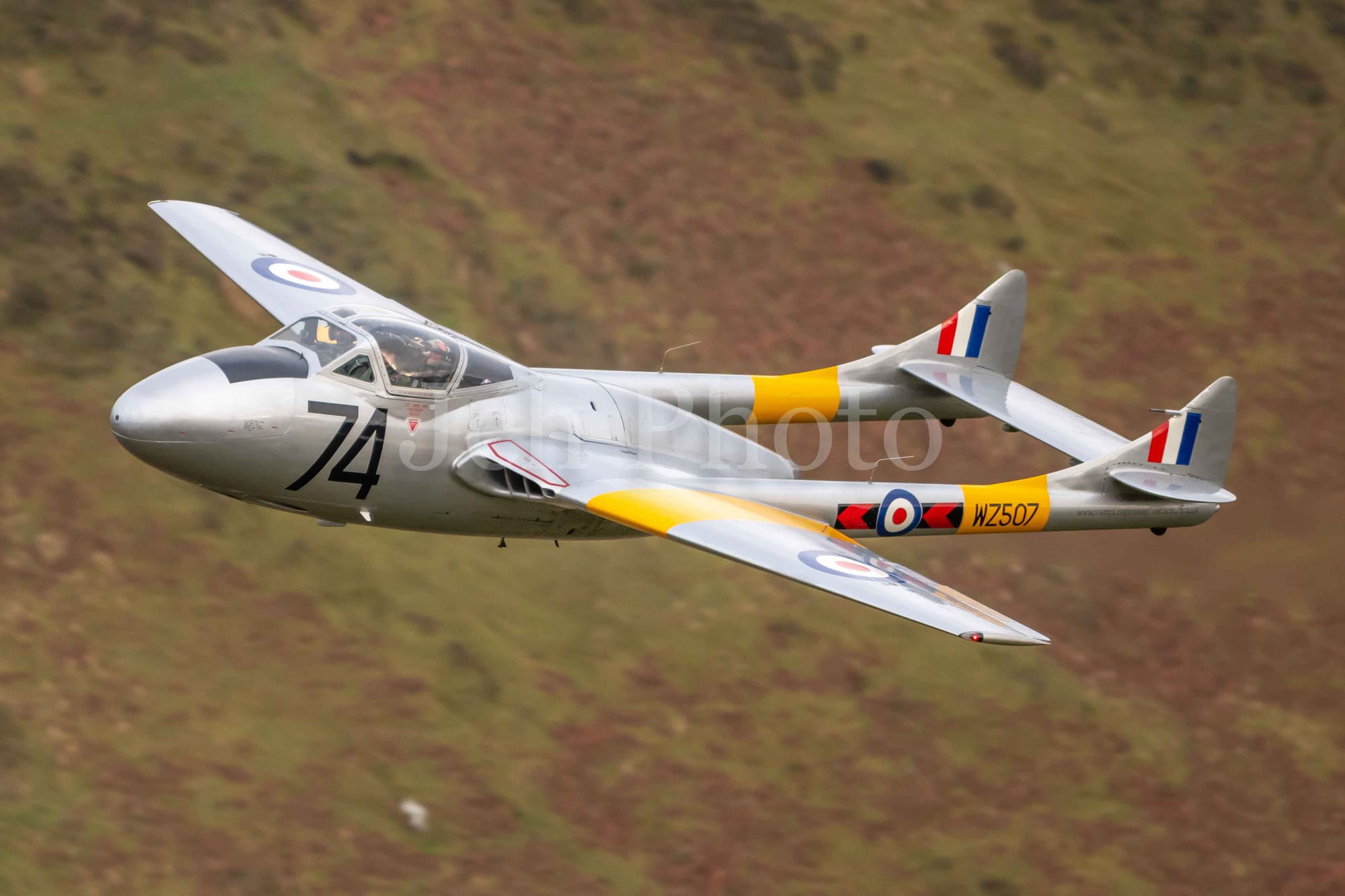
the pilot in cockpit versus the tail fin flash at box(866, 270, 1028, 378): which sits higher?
the tail fin flash at box(866, 270, 1028, 378)

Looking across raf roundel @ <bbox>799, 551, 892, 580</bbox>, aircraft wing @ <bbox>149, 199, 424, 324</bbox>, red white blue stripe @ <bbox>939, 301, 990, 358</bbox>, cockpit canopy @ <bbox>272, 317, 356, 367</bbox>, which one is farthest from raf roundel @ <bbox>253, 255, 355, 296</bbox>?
raf roundel @ <bbox>799, 551, 892, 580</bbox>

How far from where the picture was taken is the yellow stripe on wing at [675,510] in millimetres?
17891

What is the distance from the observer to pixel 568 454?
64.2ft

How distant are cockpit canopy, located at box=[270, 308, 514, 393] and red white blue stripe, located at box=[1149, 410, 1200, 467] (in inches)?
377

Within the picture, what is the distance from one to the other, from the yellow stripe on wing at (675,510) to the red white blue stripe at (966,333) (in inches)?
253

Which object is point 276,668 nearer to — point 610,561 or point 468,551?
point 468,551

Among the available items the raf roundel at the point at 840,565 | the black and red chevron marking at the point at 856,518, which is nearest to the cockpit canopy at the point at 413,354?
the raf roundel at the point at 840,565

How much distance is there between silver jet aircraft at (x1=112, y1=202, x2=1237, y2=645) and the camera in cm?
1773

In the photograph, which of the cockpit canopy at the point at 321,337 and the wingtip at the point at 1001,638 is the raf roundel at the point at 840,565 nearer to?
the wingtip at the point at 1001,638

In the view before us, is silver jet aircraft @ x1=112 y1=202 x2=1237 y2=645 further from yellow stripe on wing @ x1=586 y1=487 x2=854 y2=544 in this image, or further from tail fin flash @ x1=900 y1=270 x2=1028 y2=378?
tail fin flash @ x1=900 y1=270 x2=1028 y2=378

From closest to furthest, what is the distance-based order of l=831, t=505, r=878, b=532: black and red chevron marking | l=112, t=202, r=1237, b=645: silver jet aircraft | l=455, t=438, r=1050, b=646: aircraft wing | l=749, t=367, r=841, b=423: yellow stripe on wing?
l=455, t=438, r=1050, b=646: aircraft wing → l=112, t=202, r=1237, b=645: silver jet aircraft → l=831, t=505, r=878, b=532: black and red chevron marking → l=749, t=367, r=841, b=423: yellow stripe on wing

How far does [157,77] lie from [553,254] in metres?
9.64

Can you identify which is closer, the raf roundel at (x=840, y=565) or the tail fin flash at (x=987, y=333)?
the raf roundel at (x=840, y=565)

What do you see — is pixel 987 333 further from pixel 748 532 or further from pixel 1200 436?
pixel 748 532
